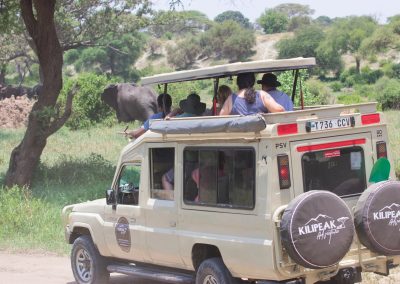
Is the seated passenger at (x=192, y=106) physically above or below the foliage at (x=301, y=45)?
below

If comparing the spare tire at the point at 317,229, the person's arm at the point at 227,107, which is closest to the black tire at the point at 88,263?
the person's arm at the point at 227,107

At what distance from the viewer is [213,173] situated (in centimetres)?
817

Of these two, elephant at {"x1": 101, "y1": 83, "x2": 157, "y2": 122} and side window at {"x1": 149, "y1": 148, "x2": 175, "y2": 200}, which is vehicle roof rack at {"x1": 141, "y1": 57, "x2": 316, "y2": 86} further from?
elephant at {"x1": 101, "y1": 83, "x2": 157, "y2": 122}

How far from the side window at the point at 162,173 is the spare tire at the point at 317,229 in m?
1.87

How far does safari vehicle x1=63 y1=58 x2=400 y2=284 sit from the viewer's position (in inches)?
Answer: 290

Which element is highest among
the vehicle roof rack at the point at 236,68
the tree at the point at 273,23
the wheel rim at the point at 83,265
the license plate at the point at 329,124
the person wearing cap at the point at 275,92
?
the tree at the point at 273,23

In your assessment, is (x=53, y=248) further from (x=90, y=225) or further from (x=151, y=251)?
(x=151, y=251)

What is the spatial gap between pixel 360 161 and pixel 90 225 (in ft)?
11.8

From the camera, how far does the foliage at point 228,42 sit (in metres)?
86.4

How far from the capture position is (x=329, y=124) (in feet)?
25.9

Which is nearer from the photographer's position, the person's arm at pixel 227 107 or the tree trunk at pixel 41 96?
the person's arm at pixel 227 107

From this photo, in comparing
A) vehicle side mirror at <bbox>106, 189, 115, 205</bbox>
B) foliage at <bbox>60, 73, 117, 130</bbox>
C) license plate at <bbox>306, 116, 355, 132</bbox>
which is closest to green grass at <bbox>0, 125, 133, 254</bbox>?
foliage at <bbox>60, 73, 117, 130</bbox>

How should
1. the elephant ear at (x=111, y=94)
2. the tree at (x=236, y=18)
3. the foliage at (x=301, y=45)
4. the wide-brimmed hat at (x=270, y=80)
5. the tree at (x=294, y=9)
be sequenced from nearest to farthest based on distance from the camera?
the wide-brimmed hat at (x=270, y=80)
the elephant ear at (x=111, y=94)
the foliage at (x=301, y=45)
the tree at (x=294, y=9)
the tree at (x=236, y=18)

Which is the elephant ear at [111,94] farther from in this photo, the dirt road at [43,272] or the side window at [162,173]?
the side window at [162,173]
